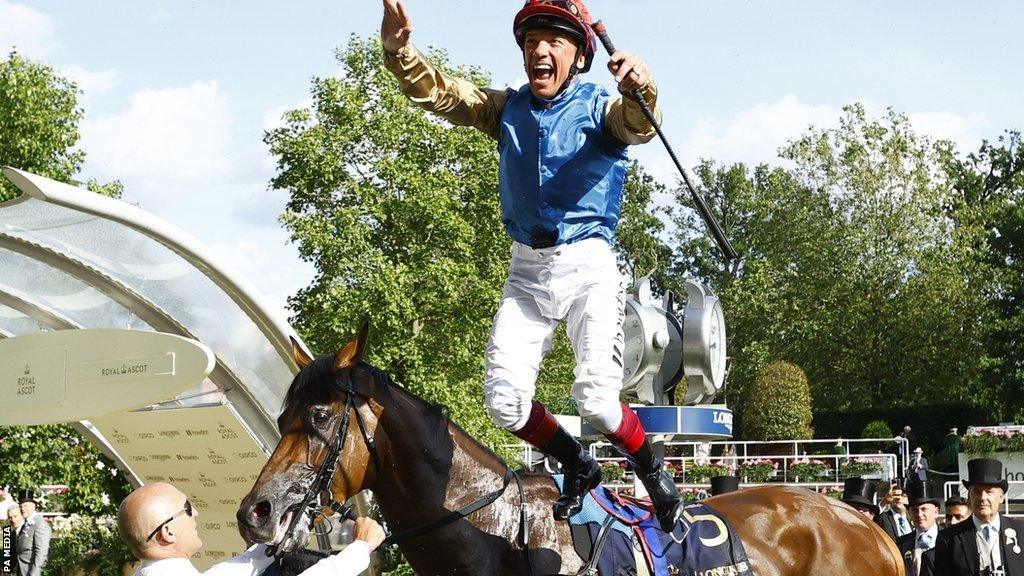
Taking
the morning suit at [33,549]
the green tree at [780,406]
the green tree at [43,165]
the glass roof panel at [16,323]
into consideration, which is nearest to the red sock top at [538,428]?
the glass roof panel at [16,323]

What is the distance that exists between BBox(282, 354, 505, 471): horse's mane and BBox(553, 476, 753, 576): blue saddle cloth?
57cm

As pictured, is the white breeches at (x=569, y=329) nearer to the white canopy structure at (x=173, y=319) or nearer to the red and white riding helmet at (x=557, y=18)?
the red and white riding helmet at (x=557, y=18)

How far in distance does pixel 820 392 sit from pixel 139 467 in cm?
3402

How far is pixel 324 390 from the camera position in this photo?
168 inches

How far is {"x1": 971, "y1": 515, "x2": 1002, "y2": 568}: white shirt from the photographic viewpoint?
266 inches

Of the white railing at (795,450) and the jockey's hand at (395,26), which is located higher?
the white railing at (795,450)

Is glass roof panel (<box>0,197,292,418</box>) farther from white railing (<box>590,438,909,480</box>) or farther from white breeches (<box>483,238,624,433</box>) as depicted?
white railing (<box>590,438,909,480</box>)

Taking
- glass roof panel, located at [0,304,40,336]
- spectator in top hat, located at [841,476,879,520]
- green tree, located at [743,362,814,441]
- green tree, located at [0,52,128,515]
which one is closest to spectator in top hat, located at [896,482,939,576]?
spectator in top hat, located at [841,476,879,520]

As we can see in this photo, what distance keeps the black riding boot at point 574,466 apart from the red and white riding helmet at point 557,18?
1525mm

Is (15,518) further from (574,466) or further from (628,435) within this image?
(628,435)

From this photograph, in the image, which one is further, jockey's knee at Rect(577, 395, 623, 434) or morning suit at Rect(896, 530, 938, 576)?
morning suit at Rect(896, 530, 938, 576)

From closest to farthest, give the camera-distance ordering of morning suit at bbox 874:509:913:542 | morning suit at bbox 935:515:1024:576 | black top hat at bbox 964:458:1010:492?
morning suit at bbox 935:515:1024:576, black top hat at bbox 964:458:1010:492, morning suit at bbox 874:509:913:542

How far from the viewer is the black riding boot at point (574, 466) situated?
4.50m

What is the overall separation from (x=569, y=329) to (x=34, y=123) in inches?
1024
